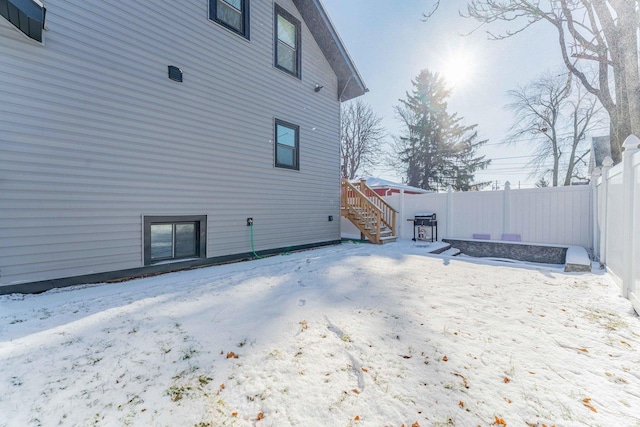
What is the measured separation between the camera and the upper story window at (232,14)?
5.23 metres

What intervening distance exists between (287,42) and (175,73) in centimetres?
325

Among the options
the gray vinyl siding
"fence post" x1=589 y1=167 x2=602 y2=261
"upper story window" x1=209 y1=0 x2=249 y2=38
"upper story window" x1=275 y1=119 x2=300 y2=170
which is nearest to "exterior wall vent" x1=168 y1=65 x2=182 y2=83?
the gray vinyl siding

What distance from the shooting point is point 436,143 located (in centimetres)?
2169

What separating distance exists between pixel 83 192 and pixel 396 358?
14.1 ft

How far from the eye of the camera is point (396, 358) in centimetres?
198

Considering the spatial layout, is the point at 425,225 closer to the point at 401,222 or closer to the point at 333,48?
the point at 401,222

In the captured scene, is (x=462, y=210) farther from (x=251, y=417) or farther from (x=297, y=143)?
(x=251, y=417)

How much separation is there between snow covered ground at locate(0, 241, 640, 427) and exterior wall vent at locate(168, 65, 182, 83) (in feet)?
11.0

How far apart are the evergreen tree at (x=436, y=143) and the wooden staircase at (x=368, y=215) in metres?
14.6

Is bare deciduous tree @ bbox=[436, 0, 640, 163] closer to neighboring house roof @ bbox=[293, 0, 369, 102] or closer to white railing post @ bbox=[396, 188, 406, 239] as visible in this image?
neighboring house roof @ bbox=[293, 0, 369, 102]

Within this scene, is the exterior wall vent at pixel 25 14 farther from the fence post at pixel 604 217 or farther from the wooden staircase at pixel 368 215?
the fence post at pixel 604 217

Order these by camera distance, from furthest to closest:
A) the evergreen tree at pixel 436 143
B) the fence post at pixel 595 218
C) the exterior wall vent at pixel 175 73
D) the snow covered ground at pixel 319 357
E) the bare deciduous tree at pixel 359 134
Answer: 1. the bare deciduous tree at pixel 359 134
2. the evergreen tree at pixel 436 143
3. the fence post at pixel 595 218
4. the exterior wall vent at pixel 175 73
5. the snow covered ground at pixel 319 357

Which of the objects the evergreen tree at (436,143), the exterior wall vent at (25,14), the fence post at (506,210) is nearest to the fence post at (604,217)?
the fence post at (506,210)

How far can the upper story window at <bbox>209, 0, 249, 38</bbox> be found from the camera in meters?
5.23
